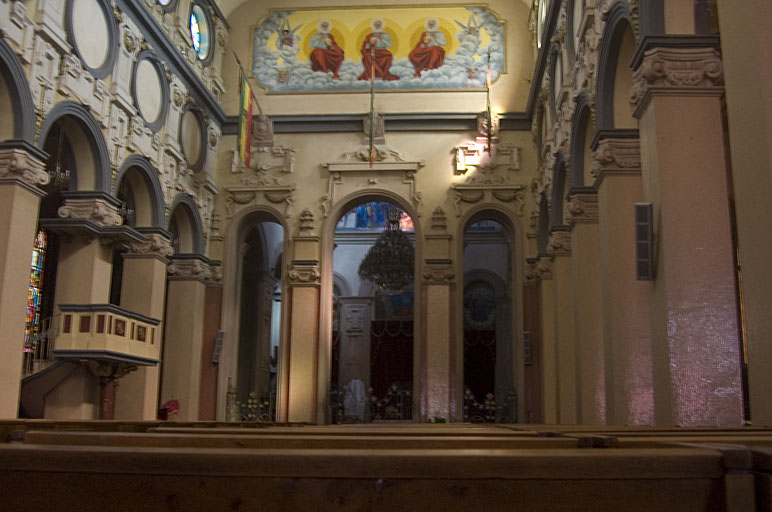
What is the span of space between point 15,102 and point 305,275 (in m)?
9.07

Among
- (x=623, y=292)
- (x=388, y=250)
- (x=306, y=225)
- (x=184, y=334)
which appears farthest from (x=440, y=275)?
(x=623, y=292)

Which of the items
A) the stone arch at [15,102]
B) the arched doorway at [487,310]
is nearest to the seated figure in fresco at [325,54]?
the arched doorway at [487,310]

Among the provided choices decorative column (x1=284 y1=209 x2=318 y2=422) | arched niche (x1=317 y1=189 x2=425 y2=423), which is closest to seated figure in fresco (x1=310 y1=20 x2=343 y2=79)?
arched niche (x1=317 y1=189 x2=425 y2=423)

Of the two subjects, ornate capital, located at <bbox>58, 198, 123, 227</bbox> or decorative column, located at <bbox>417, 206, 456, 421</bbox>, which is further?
decorative column, located at <bbox>417, 206, 456, 421</bbox>

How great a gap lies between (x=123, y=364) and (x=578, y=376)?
7478 mm

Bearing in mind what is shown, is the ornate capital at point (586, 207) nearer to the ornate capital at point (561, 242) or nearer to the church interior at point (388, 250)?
the church interior at point (388, 250)

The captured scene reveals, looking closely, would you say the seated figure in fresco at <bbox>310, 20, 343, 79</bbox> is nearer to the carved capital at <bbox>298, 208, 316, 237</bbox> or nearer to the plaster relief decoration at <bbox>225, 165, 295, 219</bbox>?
the plaster relief decoration at <bbox>225, 165, 295, 219</bbox>

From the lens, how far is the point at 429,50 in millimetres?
20875

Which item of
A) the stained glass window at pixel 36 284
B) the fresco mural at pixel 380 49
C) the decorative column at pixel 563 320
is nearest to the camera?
the decorative column at pixel 563 320

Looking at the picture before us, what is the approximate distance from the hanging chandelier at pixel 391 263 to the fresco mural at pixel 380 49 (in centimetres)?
522

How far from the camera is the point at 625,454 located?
1.65m

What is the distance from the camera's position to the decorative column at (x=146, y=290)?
1549 cm

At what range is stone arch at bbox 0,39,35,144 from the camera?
1117 cm

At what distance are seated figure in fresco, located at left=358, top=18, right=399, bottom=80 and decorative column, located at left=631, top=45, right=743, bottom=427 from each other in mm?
13201
